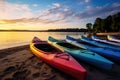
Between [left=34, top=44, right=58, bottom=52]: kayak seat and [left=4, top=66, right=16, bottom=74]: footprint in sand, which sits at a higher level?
[left=34, top=44, right=58, bottom=52]: kayak seat

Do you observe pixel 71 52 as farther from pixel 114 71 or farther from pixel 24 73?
pixel 24 73

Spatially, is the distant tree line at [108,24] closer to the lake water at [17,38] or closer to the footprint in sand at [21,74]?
the lake water at [17,38]

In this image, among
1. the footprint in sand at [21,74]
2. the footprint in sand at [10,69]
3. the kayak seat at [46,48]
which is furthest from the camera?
the kayak seat at [46,48]

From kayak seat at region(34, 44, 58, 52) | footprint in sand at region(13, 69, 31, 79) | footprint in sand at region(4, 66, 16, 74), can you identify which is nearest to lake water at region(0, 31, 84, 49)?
kayak seat at region(34, 44, 58, 52)

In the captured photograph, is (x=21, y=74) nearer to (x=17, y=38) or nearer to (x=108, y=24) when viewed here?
(x=17, y=38)

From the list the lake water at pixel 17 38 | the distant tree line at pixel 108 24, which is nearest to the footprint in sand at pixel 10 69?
the lake water at pixel 17 38

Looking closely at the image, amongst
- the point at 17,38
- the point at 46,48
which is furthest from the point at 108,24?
the point at 46,48

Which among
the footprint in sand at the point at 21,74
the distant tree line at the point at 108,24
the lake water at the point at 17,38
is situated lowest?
the lake water at the point at 17,38

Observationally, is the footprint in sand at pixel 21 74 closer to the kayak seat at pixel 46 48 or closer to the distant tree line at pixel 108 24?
the kayak seat at pixel 46 48

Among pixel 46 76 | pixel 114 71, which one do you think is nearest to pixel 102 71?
pixel 114 71

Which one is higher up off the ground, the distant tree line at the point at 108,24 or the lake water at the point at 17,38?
the distant tree line at the point at 108,24

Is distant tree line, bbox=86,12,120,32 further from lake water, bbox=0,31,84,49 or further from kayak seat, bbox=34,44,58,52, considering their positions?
kayak seat, bbox=34,44,58,52

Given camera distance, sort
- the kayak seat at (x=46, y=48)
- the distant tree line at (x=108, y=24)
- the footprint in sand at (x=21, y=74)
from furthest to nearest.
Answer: the distant tree line at (x=108, y=24)
the kayak seat at (x=46, y=48)
the footprint in sand at (x=21, y=74)

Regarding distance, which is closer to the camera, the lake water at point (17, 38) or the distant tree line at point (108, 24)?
the lake water at point (17, 38)
